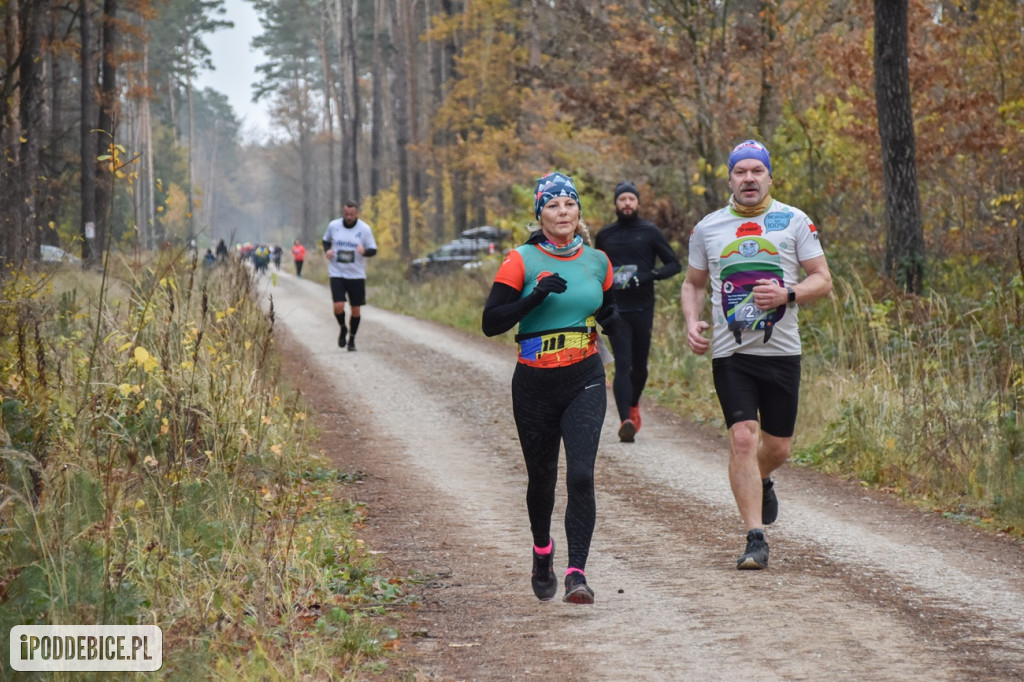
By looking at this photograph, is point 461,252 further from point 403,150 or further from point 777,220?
point 777,220

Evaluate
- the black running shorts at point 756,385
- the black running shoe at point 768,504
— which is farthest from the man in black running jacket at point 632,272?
the black running shorts at point 756,385

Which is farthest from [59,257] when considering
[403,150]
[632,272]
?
[403,150]

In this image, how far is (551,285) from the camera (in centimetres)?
518

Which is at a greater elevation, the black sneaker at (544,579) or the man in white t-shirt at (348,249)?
the man in white t-shirt at (348,249)

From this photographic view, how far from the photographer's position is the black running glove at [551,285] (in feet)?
16.9

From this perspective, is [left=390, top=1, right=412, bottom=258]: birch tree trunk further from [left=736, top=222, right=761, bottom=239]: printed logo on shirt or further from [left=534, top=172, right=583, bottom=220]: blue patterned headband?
[left=534, top=172, right=583, bottom=220]: blue patterned headband

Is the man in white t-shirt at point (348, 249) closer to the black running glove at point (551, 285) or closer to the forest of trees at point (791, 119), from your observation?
the forest of trees at point (791, 119)

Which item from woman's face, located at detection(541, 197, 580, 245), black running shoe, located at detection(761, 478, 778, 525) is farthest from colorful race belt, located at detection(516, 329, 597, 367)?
black running shoe, located at detection(761, 478, 778, 525)

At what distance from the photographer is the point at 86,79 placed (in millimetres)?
27734

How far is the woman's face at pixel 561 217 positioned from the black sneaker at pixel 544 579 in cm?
152

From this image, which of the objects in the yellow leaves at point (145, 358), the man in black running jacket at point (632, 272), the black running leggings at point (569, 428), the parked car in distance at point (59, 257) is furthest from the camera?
the man in black running jacket at point (632, 272)

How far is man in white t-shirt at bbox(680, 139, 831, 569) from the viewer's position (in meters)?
5.93

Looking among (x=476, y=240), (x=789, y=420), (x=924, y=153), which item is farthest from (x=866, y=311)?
(x=476, y=240)

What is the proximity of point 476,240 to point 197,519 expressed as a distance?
2620 cm
